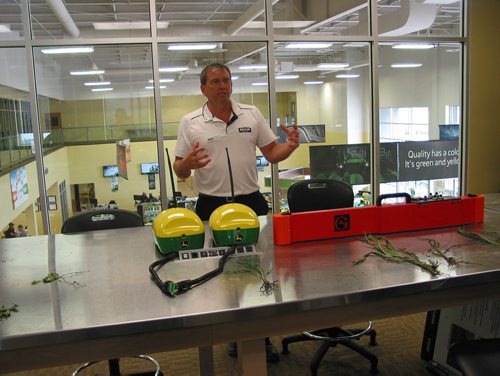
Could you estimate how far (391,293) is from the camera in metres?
1.32

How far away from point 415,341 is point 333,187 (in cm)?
99

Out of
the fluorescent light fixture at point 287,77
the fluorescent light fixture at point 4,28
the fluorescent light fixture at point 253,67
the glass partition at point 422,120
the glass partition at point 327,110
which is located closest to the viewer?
the fluorescent light fixture at point 4,28

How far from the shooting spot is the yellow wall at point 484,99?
4.66 meters

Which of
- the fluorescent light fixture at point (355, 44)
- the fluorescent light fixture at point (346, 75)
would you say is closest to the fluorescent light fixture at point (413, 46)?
the fluorescent light fixture at point (355, 44)

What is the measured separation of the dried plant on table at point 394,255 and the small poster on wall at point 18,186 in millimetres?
4245

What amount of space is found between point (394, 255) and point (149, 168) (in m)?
3.21

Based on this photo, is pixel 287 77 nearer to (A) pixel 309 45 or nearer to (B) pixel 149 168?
(A) pixel 309 45

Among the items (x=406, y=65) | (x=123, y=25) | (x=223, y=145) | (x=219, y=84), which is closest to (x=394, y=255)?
(x=223, y=145)

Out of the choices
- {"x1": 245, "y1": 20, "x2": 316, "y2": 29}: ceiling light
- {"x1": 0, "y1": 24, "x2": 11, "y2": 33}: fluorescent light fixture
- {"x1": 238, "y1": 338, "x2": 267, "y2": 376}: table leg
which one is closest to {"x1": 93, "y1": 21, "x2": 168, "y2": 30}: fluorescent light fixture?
{"x1": 0, "y1": 24, "x2": 11, "y2": 33}: fluorescent light fixture

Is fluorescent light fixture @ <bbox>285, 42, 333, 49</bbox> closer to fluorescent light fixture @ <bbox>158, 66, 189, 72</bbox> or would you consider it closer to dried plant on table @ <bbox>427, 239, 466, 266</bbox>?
fluorescent light fixture @ <bbox>158, 66, 189, 72</bbox>

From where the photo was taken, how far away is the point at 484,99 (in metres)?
4.83

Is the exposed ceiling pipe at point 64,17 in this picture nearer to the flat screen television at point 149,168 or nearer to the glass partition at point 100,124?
the glass partition at point 100,124

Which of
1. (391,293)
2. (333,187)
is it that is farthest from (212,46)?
(391,293)

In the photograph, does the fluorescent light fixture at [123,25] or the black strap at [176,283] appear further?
the fluorescent light fixture at [123,25]
